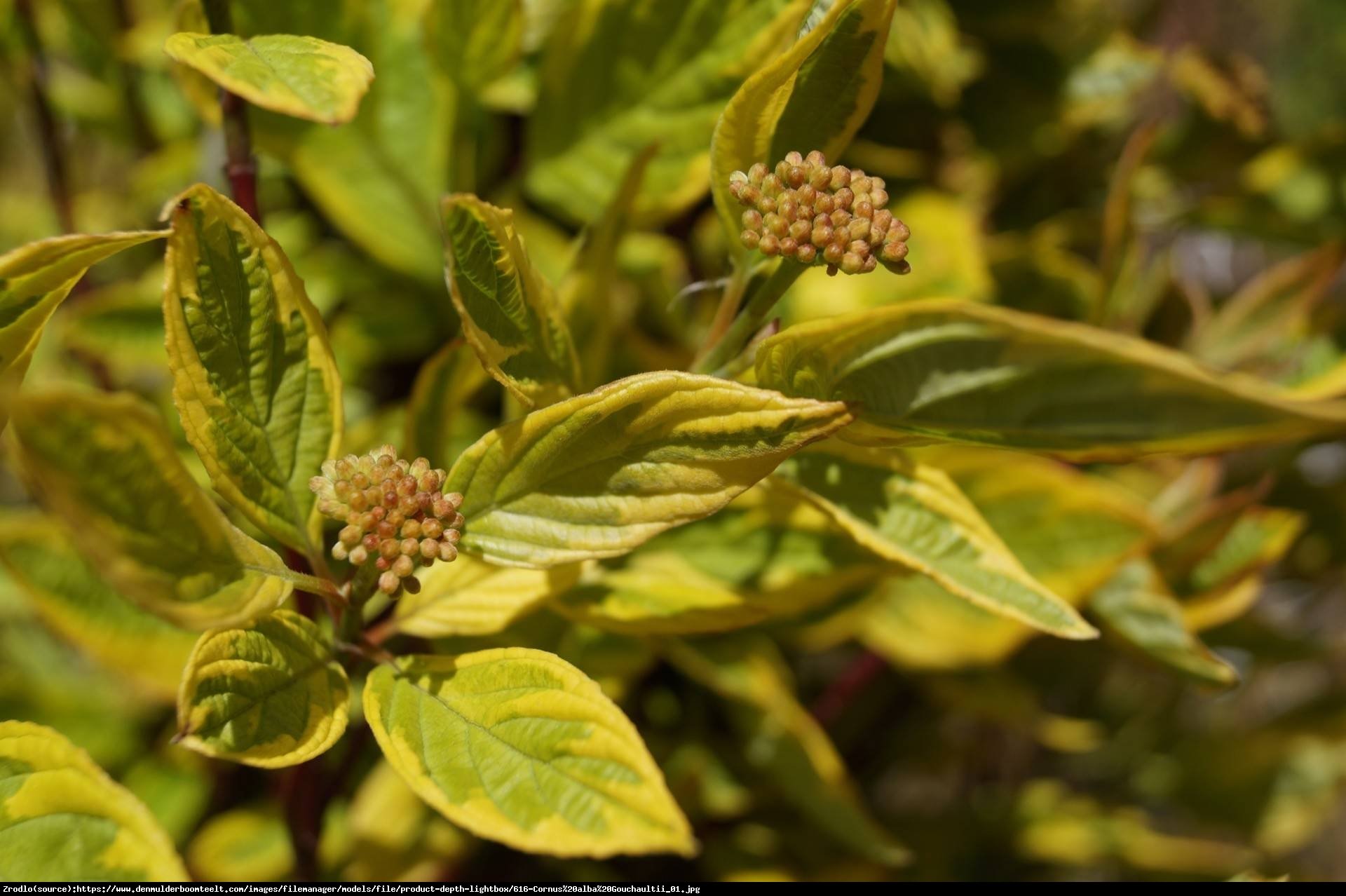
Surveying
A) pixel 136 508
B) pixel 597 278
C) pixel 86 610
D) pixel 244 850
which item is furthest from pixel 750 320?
pixel 244 850

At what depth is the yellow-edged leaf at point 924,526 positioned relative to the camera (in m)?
0.59

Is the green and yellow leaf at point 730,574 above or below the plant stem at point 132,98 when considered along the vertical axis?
below

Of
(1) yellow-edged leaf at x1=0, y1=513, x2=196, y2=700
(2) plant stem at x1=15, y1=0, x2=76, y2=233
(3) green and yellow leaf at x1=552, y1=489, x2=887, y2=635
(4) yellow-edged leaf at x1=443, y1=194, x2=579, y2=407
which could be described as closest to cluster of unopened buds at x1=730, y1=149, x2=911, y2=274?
(4) yellow-edged leaf at x1=443, y1=194, x2=579, y2=407

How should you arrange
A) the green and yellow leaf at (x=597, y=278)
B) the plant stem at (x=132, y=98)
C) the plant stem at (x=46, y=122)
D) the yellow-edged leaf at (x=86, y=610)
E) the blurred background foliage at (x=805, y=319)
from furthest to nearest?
the plant stem at (x=132, y=98)
the plant stem at (x=46, y=122)
the blurred background foliage at (x=805, y=319)
the green and yellow leaf at (x=597, y=278)
the yellow-edged leaf at (x=86, y=610)

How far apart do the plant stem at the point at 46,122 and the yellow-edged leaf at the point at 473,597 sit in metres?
0.70

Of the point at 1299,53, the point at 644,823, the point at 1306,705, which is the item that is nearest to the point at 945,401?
the point at 644,823

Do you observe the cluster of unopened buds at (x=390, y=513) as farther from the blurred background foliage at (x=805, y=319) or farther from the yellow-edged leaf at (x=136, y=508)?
the blurred background foliage at (x=805, y=319)

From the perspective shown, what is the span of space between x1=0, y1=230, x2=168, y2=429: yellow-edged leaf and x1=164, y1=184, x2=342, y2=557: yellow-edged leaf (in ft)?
0.11

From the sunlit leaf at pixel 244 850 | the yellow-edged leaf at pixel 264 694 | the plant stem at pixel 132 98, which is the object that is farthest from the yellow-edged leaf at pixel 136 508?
the plant stem at pixel 132 98

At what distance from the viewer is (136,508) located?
0.46m

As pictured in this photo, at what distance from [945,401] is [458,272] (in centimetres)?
26

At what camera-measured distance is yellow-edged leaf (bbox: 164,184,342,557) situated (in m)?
0.52

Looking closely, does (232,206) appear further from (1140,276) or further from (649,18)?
(1140,276)

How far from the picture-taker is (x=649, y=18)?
817 millimetres
